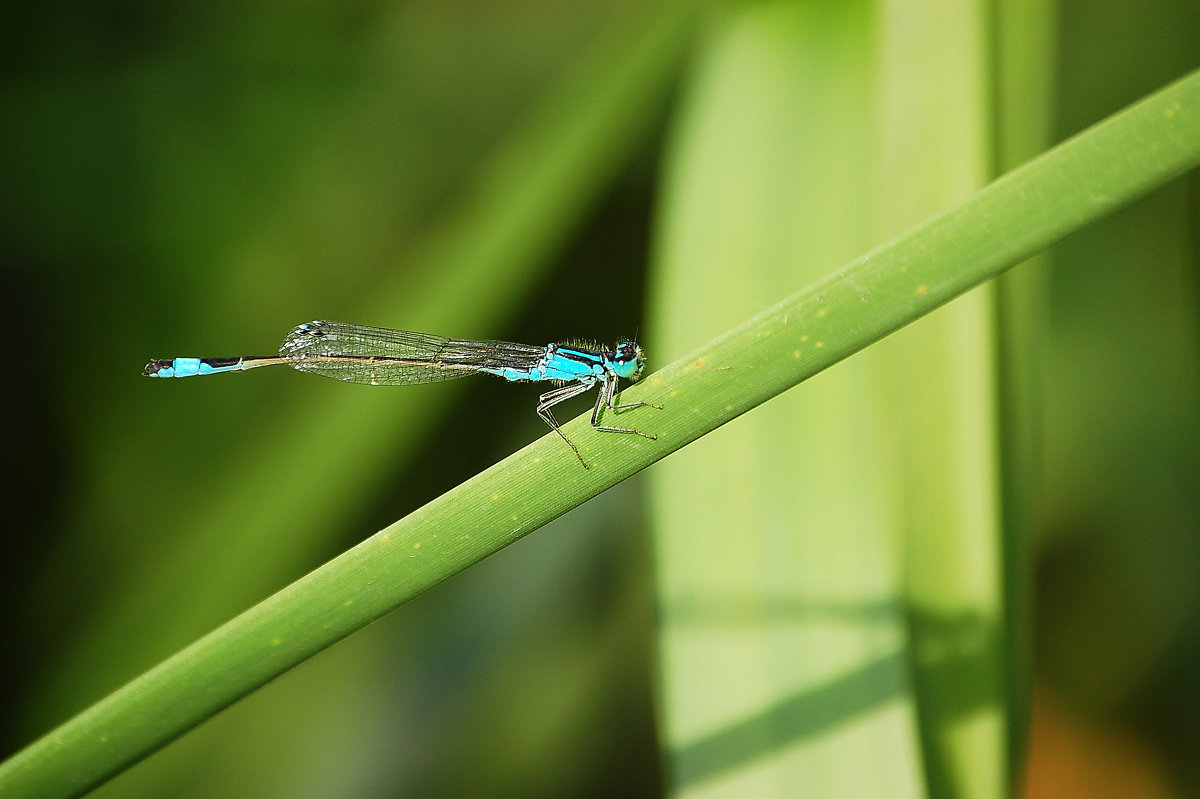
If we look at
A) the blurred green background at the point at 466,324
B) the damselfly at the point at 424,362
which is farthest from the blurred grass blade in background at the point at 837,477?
the damselfly at the point at 424,362

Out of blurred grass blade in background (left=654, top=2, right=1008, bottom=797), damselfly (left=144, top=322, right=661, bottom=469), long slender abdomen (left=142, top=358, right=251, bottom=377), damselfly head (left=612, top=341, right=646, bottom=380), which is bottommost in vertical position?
blurred grass blade in background (left=654, top=2, right=1008, bottom=797)

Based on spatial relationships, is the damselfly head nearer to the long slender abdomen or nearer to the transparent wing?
the transparent wing

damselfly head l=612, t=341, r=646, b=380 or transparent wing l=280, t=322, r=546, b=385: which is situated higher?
transparent wing l=280, t=322, r=546, b=385

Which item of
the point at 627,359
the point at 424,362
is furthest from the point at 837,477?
the point at 424,362

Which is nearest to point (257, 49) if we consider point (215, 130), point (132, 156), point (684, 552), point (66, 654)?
point (215, 130)

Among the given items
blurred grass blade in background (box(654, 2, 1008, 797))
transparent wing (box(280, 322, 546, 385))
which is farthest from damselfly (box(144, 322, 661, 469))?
blurred grass blade in background (box(654, 2, 1008, 797))

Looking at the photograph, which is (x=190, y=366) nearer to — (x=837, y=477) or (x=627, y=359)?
(x=627, y=359)
